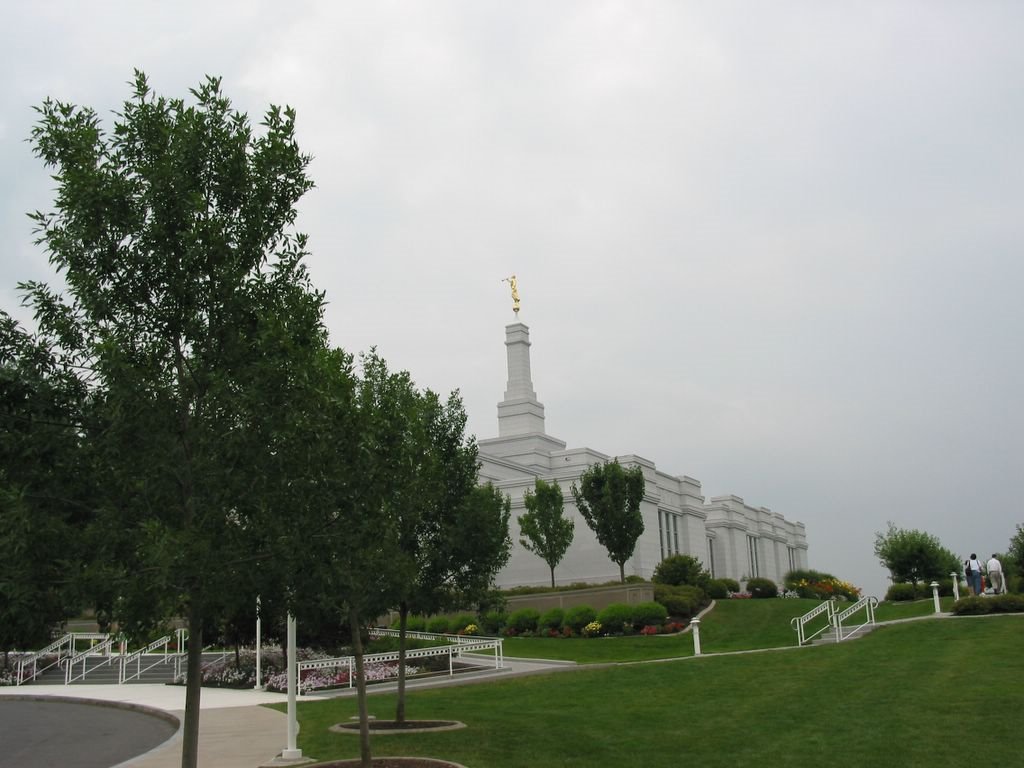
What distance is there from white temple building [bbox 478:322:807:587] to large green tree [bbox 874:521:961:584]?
485 inches

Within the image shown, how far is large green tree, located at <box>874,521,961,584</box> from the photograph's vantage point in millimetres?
45156

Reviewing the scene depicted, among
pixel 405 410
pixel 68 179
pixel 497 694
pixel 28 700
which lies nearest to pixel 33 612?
pixel 68 179

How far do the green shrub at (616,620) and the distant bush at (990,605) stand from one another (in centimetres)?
1078

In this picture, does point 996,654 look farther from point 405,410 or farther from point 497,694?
point 405,410

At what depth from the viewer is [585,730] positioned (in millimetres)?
14516

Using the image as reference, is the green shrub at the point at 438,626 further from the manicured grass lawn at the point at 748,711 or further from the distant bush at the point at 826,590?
the distant bush at the point at 826,590

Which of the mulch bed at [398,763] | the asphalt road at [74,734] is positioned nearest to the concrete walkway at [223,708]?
the asphalt road at [74,734]

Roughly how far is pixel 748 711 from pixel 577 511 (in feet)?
118

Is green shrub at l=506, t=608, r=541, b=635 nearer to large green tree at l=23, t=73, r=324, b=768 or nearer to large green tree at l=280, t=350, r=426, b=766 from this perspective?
large green tree at l=280, t=350, r=426, b=766

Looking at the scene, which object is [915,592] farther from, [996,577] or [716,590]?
[996,577]

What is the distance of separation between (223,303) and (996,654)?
57.2 feet

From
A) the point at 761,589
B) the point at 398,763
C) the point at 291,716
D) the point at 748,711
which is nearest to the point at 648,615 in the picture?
the point at 761,589

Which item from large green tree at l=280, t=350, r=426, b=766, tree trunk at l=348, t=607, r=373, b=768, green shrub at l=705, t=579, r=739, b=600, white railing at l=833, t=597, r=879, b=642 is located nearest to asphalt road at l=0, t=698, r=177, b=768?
tree trunk at l=348, t=607, r=373, b=768

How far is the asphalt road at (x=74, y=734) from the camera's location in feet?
50.3
